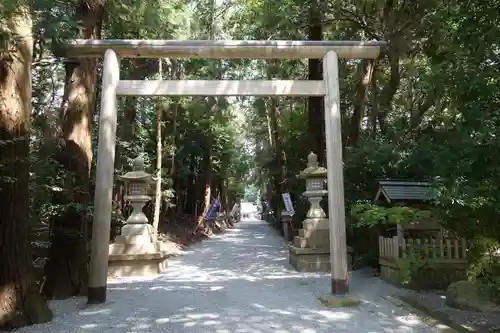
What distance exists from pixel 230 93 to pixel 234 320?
10.9 ft

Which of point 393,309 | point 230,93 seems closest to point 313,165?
point 230,93

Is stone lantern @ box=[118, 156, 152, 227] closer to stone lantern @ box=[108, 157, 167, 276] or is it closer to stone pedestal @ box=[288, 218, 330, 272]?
stone lantern @ box=[108, 157, 167, 276]

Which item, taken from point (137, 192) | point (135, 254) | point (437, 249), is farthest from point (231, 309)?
point (137, 192)

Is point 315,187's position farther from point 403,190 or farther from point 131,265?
point 131,265

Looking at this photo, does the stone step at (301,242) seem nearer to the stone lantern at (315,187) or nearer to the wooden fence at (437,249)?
the stone lantern at (315,187)

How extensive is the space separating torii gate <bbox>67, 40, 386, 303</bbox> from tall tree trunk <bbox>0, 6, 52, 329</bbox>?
1251 millimetres

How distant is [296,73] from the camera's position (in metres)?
15.9

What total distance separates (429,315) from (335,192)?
6.72 feet

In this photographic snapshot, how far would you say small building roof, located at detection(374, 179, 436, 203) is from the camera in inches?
309

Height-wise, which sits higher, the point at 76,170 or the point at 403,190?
the point at 76,170

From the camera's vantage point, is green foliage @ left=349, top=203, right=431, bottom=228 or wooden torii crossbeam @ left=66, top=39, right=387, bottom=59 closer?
wooden torii crossbeam @ left=66, top=39, right=387, bottom=59

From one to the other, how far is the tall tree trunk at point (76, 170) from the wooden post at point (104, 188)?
0.56m

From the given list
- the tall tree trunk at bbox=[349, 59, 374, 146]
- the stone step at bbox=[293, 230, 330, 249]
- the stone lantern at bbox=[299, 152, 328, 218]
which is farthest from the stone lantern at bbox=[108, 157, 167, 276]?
the tall tree trunk at bbox=[349, 59, 374, 146]

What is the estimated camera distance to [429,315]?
16.7 feet
